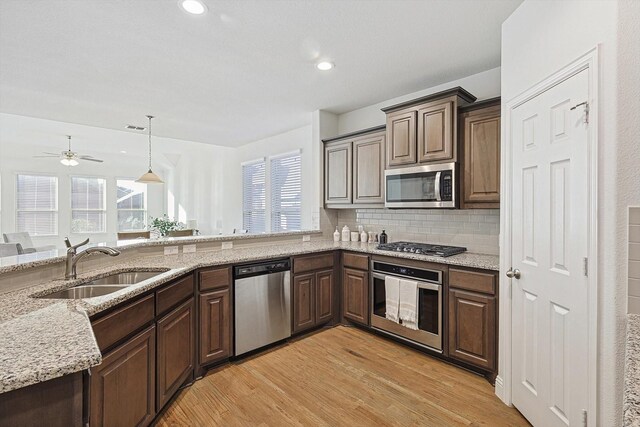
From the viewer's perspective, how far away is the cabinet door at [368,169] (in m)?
3.60

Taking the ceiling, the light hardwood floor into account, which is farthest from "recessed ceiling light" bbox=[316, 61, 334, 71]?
the light hardwood floor

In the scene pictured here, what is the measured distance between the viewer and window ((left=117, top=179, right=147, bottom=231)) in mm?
8352

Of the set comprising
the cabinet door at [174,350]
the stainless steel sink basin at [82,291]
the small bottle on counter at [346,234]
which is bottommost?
the cabinet door at [174,350]

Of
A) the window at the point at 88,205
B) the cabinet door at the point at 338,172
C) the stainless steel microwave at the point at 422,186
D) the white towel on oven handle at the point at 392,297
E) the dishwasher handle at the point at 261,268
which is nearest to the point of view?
the dishwasher handle at the point at 261,268

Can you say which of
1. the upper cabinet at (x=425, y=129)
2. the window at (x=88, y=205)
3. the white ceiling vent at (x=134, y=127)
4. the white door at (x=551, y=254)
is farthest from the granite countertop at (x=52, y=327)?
the window at (x=88, y=205)

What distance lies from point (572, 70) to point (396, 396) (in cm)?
227

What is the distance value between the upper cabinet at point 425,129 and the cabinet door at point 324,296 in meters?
1.41

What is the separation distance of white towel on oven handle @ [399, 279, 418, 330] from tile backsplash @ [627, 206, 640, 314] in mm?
1606

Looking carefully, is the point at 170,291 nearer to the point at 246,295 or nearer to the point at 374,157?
the point at 246,295

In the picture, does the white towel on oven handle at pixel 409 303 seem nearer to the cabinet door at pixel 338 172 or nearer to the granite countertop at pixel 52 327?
the granite countertop at pixel 52 327

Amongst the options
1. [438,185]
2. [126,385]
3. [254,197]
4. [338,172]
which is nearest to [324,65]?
[338,172]

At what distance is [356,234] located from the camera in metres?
4.13

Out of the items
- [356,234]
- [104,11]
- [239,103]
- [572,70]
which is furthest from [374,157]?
[104,11]

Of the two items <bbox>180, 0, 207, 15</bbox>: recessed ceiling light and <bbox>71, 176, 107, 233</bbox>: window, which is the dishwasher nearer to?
<bbox>180, 0, 207, 15</bbox>: recessed ceiling light
